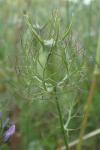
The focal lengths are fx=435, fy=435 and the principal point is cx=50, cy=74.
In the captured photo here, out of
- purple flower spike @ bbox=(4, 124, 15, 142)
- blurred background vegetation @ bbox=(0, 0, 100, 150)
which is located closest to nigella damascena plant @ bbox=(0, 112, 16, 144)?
purple flower spike @ bbox=(4, 124, 15, 142)

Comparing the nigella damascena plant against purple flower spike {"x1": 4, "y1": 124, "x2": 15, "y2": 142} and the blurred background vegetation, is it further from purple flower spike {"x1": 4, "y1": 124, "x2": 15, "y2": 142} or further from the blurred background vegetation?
the blurred background vegetation

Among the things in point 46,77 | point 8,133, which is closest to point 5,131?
point 8,133

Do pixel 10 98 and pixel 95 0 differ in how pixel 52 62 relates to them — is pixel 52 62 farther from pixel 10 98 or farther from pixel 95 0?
pixel 95 0

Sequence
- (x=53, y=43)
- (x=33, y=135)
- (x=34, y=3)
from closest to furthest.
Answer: (x=53, y=43), (x=33, y=135), (x=34, y=3)

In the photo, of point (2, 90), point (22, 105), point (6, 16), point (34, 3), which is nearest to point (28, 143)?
point (22, 105)

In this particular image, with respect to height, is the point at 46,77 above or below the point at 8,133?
above

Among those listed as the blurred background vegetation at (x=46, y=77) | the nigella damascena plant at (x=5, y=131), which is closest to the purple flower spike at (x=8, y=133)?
the nigella damascena plant at (x=5, y=131)

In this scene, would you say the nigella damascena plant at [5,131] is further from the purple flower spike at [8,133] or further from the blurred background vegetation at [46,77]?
the blurred background vegetation at [46,77]

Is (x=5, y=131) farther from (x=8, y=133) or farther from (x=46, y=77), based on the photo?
(x=46, y=77)
